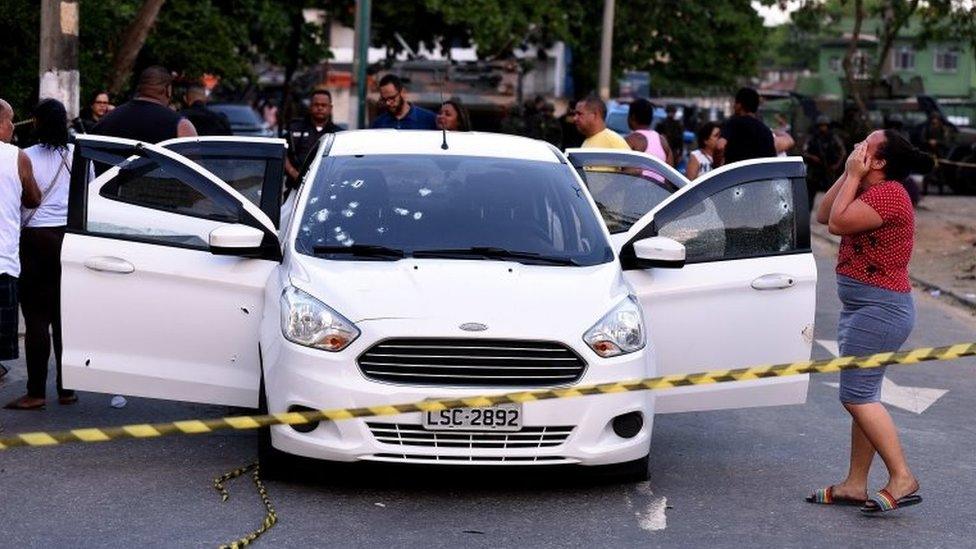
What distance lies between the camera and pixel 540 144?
9727 millimetres

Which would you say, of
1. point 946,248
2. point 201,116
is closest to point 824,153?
point 946,248

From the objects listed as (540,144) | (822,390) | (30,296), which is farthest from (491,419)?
(822,390)

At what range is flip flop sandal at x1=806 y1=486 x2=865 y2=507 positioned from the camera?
8.02m

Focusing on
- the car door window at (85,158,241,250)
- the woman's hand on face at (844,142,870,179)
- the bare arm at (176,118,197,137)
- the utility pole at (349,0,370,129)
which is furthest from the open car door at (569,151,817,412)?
the utility pole at (349,0,370,129)

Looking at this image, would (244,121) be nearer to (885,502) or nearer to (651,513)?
(651,513)

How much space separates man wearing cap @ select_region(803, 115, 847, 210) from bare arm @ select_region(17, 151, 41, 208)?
63.7 feet

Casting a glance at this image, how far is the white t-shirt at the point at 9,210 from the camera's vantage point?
9703 mm

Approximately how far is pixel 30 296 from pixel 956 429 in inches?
198

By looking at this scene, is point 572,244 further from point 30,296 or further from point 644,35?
point 644,35

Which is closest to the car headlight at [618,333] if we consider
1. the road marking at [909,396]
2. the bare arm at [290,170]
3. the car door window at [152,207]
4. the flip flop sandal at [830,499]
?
the flip flop sandal at [830,499]

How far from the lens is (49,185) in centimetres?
1005

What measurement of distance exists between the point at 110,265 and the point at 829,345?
673 cm

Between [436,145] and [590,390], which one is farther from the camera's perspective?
[436,145]

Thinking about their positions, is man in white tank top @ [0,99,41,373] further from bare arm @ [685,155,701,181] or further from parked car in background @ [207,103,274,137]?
parked car in background @ [207,103,274,137]
